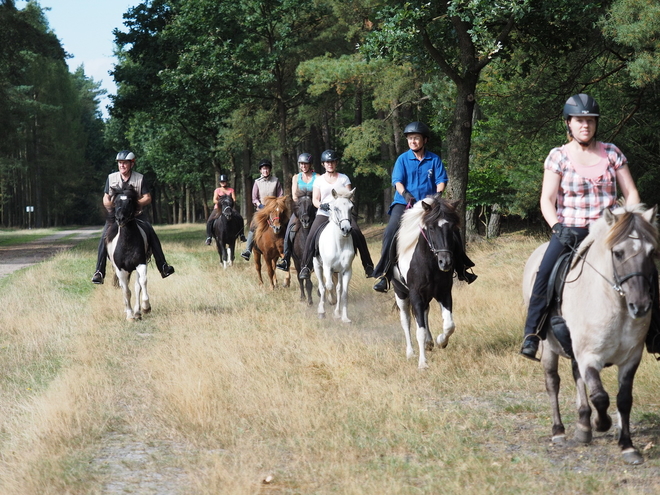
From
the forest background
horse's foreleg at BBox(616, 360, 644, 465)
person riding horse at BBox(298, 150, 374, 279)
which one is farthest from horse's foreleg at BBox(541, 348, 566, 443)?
the forest background

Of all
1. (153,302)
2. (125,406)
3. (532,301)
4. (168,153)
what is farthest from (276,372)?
(168,153)

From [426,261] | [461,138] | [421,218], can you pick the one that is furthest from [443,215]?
[461,138]

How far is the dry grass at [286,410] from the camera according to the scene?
5254mm

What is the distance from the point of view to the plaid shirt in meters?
6.08

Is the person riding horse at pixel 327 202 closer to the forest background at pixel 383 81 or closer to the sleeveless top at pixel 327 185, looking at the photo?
the sleeveless top at pixel 327 185

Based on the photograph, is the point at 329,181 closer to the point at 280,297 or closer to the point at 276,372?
the point at 280,297

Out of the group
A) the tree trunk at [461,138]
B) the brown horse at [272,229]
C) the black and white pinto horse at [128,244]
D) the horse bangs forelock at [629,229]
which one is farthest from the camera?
the brown horse at [272,229]

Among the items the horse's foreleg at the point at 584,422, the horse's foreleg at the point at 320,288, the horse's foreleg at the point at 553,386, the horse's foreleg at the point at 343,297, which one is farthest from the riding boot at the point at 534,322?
the horse's foreleg at the point at 320,288

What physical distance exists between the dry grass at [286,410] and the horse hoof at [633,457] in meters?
0.08

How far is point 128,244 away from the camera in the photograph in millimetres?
12398

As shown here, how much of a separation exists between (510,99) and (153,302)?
9.86 metres

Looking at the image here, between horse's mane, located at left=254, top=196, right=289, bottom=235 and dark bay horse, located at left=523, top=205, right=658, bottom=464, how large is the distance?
35.4 feet

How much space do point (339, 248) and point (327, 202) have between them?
763 millimetres

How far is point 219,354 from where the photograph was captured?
9117 millimetres
